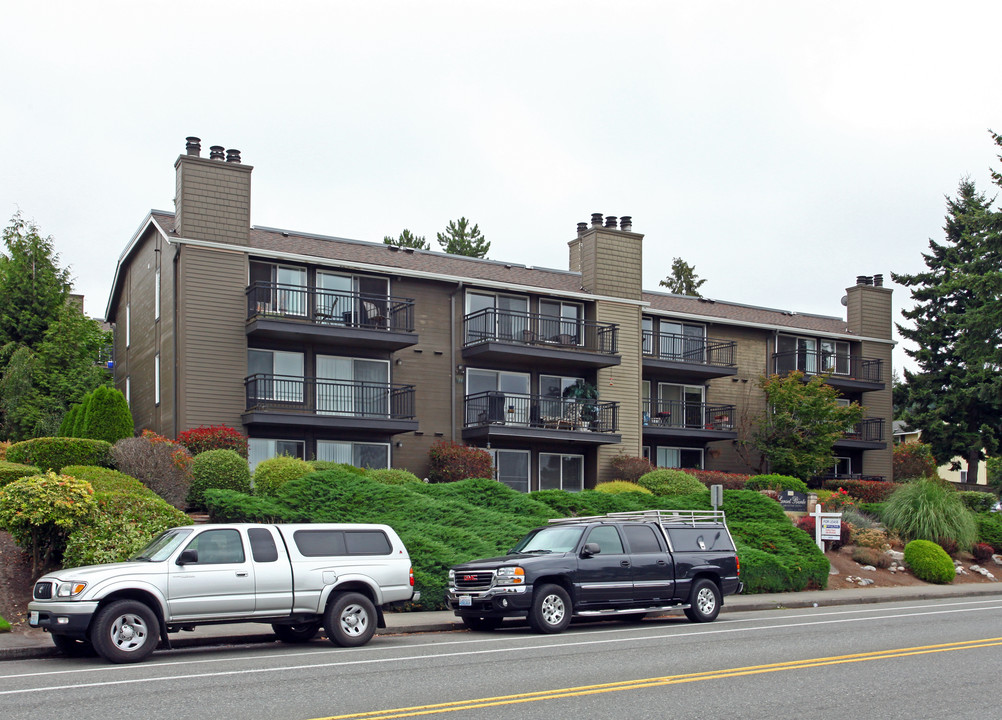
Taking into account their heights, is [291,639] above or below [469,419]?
below

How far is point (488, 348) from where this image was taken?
32.8 meters

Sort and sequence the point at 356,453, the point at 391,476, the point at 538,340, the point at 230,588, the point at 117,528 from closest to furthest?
the point at 230,588 < the point at 117,528 < the point at 391,476 < the point at 356,453 < the point at 538,340

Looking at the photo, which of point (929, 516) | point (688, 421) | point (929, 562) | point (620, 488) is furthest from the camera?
→ point (688, 421)

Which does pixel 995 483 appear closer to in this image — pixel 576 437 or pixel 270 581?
pixel 576 437

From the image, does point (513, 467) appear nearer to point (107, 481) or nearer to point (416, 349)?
point (416, 349)

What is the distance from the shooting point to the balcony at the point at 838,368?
42531 millimetres

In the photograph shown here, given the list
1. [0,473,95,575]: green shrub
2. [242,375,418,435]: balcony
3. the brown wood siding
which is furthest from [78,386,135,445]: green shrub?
[0,473,95,575]: green shrub

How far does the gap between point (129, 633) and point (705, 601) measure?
388 inches

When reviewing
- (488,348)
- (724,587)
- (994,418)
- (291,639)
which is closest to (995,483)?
(994,418)

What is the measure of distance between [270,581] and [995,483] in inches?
1226

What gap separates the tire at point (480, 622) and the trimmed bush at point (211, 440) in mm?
11218

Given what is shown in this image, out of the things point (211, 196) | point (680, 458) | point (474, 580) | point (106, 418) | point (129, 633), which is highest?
point (211, 196)

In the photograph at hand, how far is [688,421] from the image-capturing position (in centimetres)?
4034

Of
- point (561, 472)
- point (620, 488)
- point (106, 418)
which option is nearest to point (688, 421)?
point (561, 472)
